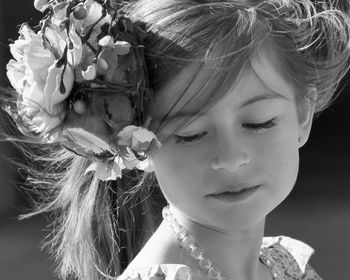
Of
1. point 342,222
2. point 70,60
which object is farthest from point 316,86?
point 342,222

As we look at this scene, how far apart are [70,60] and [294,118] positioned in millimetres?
523

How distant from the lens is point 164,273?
6.22 ft

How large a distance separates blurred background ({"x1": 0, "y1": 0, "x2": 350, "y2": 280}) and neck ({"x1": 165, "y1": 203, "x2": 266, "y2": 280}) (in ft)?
8.89

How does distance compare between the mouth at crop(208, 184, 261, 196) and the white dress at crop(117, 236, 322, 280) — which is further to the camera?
the white dress at crop(117, 236, 322, 280)

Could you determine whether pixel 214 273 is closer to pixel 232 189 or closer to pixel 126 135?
pixel 232 189

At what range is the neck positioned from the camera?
6.49ft

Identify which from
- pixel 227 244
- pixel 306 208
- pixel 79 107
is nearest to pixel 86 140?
pixel 79 107

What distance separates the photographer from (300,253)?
2.36 meters

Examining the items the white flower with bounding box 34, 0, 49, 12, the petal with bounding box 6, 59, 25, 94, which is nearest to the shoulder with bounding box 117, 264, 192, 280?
the petal with bounding box 6, 59, 25, 94

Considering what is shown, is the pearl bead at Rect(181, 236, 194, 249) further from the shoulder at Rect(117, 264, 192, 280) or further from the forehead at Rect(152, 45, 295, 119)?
the forehead at Rect(152, 45, 295, 119)

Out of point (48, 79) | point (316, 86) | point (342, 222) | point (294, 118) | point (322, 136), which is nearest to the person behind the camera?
point (48, 79)

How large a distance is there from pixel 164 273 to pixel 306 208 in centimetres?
415

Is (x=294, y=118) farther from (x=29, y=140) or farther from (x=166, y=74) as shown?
(x=29, y=140)

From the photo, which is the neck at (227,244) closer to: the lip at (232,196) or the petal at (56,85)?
the lip at (232,196)
